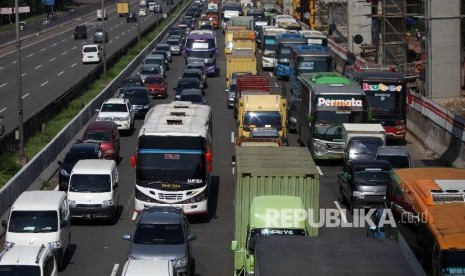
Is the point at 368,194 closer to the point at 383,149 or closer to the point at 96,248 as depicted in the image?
the point at 383,149

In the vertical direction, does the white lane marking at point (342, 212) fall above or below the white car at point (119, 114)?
below

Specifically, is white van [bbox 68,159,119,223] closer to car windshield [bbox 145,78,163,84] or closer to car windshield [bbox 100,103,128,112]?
car windshield [bbox 100,103,128,112]

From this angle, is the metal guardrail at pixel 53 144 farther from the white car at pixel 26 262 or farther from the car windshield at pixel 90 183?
the white car at pixel 26 262

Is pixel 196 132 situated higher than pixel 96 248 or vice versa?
pixel 196 132

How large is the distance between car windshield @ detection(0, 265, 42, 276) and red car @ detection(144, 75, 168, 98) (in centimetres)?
3935

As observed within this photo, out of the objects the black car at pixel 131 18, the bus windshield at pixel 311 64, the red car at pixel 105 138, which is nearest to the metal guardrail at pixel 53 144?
the red car at pixel 105 138

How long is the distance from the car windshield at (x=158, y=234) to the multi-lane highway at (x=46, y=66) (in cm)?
2538

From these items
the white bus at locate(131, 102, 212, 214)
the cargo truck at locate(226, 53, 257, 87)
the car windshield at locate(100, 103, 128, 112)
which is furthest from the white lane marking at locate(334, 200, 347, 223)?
the cargo truck at locate(226, 53, 257, 87)

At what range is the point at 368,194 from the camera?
31.9 metres

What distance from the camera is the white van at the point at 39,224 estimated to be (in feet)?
84.4

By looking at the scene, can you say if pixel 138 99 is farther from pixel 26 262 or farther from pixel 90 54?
pixel 26 262

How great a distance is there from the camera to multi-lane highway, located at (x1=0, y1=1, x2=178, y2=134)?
59903mm

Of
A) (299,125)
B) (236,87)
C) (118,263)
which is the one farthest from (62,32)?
(118,263)

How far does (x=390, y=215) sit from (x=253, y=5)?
128 metres
